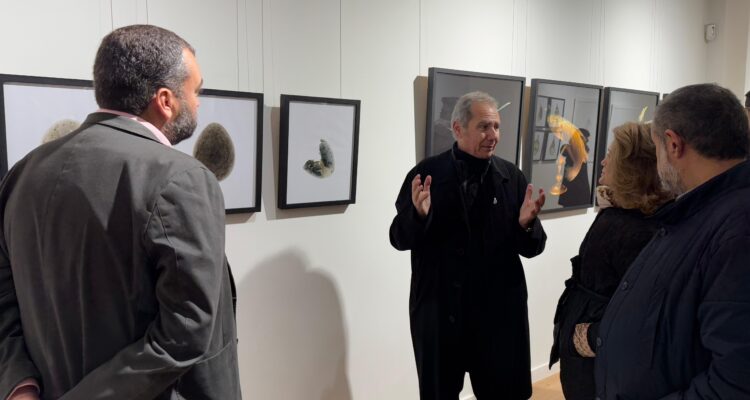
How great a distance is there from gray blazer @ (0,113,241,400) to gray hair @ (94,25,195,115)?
50mm

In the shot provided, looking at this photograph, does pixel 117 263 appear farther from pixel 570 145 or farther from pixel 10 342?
pixel 570 145

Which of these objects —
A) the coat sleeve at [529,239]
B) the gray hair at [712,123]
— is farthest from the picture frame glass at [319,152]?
the gray hair at [712,123]

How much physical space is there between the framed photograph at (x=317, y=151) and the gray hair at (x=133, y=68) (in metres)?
1.14

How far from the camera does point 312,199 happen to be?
8.28 feet

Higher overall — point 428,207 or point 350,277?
point 428,207

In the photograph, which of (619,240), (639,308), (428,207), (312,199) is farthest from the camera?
(312,199)

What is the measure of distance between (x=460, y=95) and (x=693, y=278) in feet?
6.58

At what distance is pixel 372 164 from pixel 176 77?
1598 millimetres

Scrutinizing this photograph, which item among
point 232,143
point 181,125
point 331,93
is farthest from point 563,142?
point 181,125

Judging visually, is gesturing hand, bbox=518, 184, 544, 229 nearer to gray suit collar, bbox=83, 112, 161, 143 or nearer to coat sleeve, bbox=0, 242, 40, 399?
gray suit collar, bbox=83, 112, 161, 143

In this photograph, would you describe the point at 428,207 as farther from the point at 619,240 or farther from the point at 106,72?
the point at 106,72

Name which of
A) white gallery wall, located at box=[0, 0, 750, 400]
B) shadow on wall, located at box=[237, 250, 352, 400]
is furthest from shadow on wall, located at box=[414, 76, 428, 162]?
shadow on wall, located at box=[237, 250, 352, 400]

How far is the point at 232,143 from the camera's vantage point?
7.37 ft

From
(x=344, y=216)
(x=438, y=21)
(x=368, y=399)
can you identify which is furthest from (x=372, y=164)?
(x=368, y=399)
